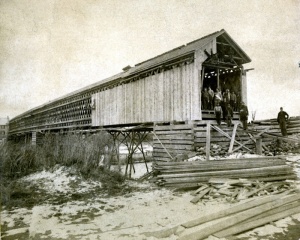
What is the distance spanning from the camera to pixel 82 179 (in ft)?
32.7

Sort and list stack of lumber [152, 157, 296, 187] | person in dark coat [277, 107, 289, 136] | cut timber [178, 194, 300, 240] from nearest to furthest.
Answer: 1. cut timber [178, 194, 300, 240]
2. stack of lumber [152, 157, 296, 187]
3. person in dark coat [277, 107, 289, 136]

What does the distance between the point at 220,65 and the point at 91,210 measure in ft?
35.8

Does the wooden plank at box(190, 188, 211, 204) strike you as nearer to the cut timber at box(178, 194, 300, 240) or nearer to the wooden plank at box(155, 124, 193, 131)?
the cut timber at box(178, 194, 300, 240)

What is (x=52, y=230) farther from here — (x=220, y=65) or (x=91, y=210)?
(x=220, y=65)

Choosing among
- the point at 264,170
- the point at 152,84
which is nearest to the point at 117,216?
the point at 264,170

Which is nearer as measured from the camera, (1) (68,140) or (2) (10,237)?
(2) (10,237)

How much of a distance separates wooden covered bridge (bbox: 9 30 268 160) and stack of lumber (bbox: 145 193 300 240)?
566cm

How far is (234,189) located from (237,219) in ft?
8.73

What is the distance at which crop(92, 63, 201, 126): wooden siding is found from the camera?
41.5ft

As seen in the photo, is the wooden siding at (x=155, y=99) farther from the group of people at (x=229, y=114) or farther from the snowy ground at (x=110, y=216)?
the snowy ground at (x=110, y=216)

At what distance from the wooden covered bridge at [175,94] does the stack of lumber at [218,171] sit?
8.01 feet

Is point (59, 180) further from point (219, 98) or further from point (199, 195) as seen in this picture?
point (219, 98)

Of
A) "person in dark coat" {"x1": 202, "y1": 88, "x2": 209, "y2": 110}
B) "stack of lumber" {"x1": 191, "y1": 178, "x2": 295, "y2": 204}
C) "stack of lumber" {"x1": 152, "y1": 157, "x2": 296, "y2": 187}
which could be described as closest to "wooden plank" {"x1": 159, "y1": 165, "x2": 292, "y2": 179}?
"stack of lumber" {"x1": 152, "y1": 157, "x2": 296, "y2": 187}

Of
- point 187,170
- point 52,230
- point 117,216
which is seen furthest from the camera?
point 187,170
